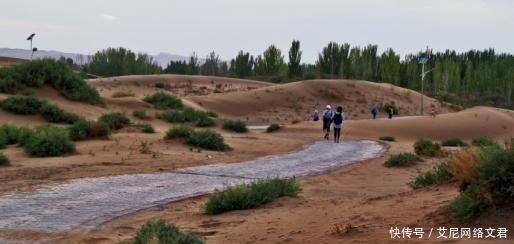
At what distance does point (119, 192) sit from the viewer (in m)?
14.0

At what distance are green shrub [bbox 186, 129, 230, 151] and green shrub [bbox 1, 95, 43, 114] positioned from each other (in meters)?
12.2

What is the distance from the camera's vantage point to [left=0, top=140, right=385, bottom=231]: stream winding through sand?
1085cm

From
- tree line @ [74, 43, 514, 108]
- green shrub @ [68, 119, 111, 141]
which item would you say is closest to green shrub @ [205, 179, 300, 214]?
green shrub @ [68, 119, 111, 141]

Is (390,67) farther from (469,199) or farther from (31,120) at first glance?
(469,199)

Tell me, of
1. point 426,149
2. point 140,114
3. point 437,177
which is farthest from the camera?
point 140,114

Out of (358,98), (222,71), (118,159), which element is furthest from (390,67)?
(118,159)

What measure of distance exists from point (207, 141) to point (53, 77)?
67.9ft

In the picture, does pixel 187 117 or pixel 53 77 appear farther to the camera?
pixel 187 117

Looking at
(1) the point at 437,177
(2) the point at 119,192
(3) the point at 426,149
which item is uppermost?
(1) the point at 437,177

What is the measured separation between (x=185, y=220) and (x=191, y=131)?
15.2 m

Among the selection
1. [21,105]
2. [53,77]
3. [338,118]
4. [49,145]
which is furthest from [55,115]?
[338,118]

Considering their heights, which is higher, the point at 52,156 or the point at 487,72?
the point at 487,72

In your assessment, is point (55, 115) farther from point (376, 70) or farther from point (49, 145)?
point (376, 70)

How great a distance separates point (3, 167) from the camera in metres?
→ 17.0
